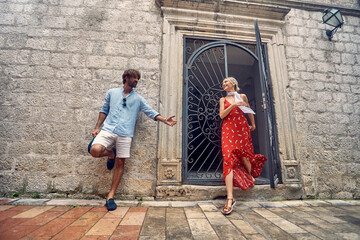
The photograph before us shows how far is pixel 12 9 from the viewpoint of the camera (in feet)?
9.96

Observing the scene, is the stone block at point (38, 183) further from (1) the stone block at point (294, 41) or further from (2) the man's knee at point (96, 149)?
(1) the stone block at point (294, 41)

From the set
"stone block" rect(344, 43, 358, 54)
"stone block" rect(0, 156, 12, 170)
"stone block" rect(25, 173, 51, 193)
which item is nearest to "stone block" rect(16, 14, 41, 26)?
"stone block" rect(0, 156, 12, 170)

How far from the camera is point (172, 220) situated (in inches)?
71.9

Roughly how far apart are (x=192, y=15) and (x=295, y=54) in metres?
2.13

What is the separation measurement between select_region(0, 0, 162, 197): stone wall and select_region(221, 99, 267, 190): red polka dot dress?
1.10 meters

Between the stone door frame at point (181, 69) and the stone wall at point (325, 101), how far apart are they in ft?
0.60

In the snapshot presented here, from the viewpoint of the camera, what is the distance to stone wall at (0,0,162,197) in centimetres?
256

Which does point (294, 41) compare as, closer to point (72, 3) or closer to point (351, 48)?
point (351, 48)

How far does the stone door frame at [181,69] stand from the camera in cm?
273

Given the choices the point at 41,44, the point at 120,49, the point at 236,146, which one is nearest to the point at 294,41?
the point at 236,146

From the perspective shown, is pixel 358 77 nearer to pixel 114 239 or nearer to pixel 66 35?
pixel 114 239

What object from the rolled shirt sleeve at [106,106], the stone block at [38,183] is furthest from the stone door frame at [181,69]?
the stone block at [38,183]

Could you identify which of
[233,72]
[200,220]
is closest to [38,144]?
[200,220]

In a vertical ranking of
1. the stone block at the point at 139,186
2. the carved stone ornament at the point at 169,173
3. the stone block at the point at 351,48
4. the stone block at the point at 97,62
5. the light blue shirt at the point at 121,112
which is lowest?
the stone block at the point at 139,186
